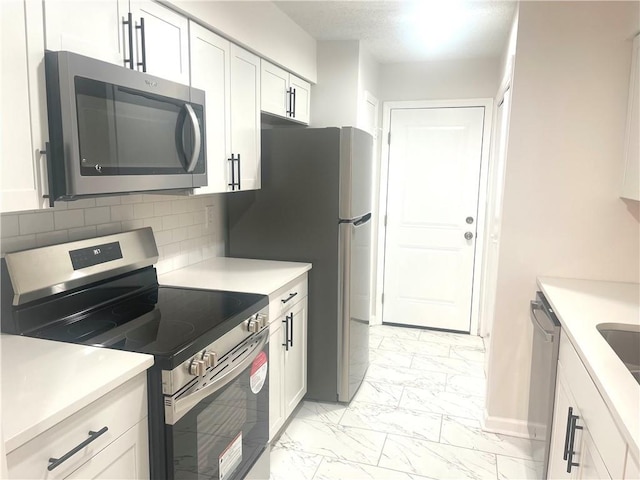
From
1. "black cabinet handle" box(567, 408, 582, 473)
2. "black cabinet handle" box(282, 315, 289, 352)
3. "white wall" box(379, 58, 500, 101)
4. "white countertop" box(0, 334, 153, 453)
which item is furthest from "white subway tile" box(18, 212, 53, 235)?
"white wall" box(379, 58, 500, 101)

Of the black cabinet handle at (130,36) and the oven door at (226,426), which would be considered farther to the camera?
the black cabinet handle at (130,36)

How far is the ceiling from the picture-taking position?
2777 millimetres

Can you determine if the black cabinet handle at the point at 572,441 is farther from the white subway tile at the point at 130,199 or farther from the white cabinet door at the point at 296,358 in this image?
the white subway tile at the point at 130,199

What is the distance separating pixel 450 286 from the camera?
4.34 metres

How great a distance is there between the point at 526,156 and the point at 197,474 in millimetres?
2095

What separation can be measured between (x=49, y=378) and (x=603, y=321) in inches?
73.1

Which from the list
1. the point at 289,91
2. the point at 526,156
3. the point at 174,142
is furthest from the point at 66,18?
the point at 526,156

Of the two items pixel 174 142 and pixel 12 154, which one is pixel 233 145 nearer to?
pixel 174 142

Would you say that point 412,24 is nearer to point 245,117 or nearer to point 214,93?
point 245,117

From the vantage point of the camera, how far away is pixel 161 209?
2.43 metres

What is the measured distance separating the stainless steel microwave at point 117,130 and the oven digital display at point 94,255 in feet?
1.18

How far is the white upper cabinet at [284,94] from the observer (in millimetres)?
2776

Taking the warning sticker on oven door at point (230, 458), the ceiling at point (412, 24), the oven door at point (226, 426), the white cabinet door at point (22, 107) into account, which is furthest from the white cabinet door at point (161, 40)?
the warning sticker on oven door at point (230, 458)

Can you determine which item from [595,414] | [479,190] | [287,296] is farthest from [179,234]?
[479,190]
